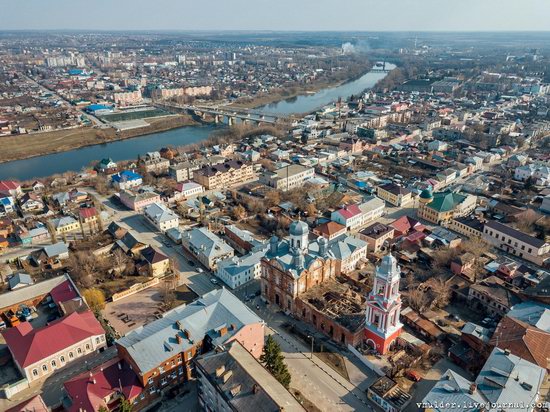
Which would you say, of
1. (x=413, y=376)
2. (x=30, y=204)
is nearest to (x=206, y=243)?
(x=413, y=376)

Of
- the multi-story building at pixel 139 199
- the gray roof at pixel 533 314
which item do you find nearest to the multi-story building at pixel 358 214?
the gray roof at pixel 533 314

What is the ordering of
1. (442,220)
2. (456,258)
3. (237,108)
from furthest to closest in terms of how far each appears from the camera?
1. (237,108)
2. (442,220)
3. (456,258)

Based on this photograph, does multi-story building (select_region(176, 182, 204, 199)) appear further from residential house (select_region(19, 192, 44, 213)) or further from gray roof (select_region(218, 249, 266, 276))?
gray roof (select_region(218, 249, 266, 276))

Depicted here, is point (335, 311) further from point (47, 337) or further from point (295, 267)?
point (47, 337)

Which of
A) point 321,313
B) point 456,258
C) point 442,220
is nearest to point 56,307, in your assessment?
point 321,313

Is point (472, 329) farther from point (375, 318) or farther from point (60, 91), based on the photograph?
point (60, 91)
